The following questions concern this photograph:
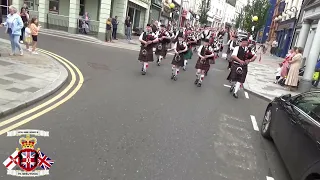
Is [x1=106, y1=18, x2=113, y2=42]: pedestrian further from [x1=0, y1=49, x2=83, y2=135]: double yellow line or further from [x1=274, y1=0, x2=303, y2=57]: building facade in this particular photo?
[x1=274, y1=0, x2=303, y2=57]: building facade

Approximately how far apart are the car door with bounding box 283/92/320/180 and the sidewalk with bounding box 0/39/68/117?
485cm

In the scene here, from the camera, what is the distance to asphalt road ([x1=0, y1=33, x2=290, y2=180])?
13.5 ft

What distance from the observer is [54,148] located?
4.37m

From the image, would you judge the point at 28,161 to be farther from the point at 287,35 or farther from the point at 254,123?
the point at 287,35

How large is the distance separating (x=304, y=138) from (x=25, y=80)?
6.62 meters

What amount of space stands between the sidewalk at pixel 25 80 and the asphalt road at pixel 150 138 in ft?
2.21

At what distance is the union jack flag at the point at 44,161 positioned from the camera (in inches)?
150

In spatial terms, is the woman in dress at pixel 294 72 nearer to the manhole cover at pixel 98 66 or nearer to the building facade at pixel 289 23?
the manhole cover at pixel 98 66

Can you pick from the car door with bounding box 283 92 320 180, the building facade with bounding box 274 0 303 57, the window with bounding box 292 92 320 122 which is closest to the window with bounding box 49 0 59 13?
the building facade with bounding box 274 0 303 57

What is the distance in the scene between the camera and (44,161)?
3.89 metres

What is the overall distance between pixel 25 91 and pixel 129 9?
23825 mm

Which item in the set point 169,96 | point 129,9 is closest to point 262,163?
point 169,96

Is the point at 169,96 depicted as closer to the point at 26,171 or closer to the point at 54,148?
the point at 54,148

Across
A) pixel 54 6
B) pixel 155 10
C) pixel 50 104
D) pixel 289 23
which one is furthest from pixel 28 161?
pixel 155 10
